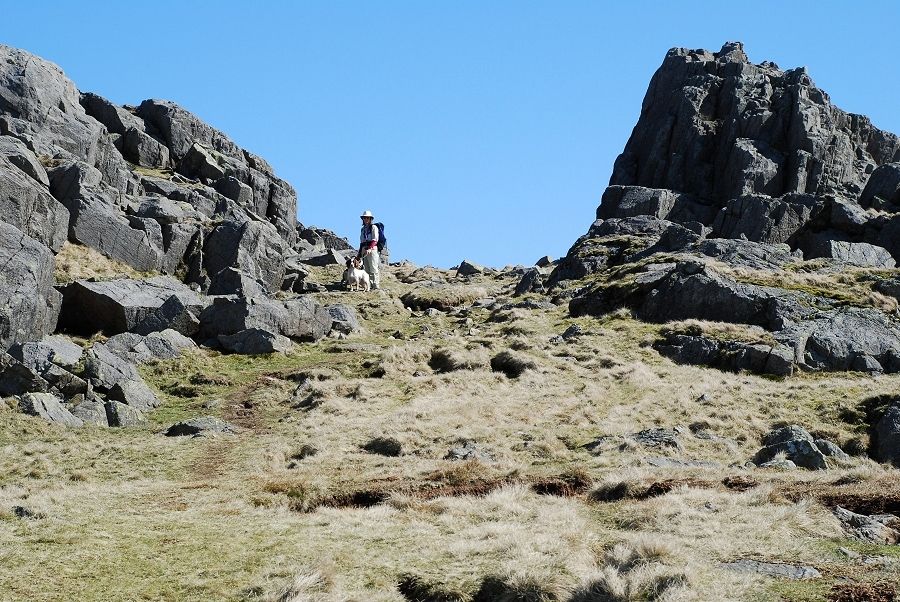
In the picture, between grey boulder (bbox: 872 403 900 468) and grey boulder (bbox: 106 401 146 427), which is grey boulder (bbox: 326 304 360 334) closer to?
grey boulder (bbox: 106 401 146 427)

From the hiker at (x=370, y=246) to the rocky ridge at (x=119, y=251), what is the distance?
17.1 ft

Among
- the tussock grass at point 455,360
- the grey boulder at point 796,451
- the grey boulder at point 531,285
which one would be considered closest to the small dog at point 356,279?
the grey boulder at point 531,285

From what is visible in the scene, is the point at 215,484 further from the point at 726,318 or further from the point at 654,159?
the point at 654,159

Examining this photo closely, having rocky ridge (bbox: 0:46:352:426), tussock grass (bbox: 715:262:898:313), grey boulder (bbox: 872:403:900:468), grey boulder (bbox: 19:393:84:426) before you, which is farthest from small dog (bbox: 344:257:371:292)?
grey boulder (bbox: 872:403:900:468)

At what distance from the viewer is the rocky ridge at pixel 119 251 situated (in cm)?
3225

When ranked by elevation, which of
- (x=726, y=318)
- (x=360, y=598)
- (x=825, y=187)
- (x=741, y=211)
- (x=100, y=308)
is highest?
(x=825, y=187)

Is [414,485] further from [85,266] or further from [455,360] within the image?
[85,266]

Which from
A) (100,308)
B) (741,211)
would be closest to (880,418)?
(100,308)

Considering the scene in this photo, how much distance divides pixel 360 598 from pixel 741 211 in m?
78.9

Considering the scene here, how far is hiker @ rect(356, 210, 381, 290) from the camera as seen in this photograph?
2542 inches

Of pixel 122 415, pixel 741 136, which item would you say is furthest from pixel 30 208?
pixel 741 136

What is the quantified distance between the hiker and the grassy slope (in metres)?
20.8

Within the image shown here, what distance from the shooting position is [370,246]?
66875 millimetres

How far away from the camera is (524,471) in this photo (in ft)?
77.6
